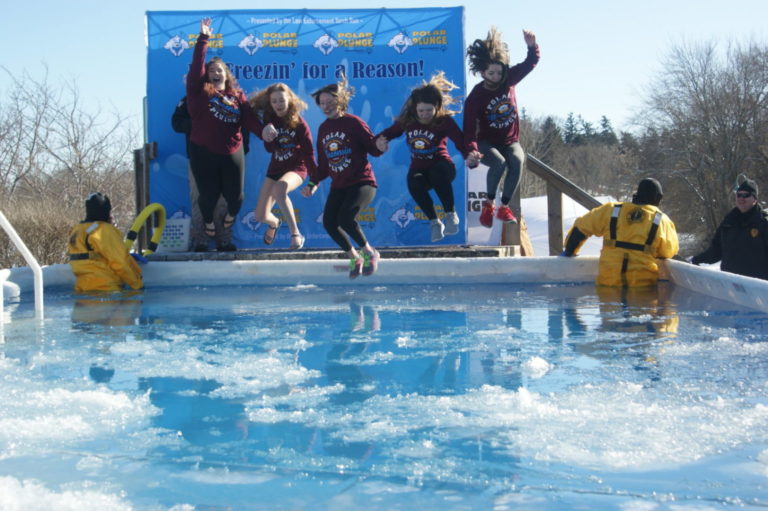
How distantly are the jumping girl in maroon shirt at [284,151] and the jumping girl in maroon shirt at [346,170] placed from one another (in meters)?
0.62

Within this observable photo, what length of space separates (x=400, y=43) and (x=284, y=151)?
2104 millimetres

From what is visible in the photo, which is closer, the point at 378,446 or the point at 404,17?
the point at 378,446

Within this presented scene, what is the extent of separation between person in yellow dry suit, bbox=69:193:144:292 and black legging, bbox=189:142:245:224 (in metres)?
1.05

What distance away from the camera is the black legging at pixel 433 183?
7.31 metres

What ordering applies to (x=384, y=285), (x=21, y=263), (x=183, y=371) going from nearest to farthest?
1. (x=183, y=371)
2. (x=384, y=285)
3. (x=21, y=263)

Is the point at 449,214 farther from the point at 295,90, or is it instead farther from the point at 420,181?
the point at 295,90

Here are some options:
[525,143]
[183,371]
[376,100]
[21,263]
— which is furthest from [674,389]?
[525,143]

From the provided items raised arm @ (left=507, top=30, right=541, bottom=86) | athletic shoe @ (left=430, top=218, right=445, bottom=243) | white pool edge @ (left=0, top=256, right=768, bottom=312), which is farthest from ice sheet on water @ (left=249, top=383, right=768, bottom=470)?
raised arm @ (left=507, top=30, right=541, bottom=86)

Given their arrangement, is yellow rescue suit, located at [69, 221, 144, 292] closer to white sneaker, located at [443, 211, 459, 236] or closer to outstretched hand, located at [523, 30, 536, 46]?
white sneaker, located at [443, 211, 459, 236]

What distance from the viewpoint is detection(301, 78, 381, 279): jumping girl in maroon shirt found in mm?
6957

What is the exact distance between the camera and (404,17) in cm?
902

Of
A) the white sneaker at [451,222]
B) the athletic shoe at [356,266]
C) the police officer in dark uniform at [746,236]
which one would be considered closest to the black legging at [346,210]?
the athletic shoe at [356,266]

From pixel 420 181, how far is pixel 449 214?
406 millimetres

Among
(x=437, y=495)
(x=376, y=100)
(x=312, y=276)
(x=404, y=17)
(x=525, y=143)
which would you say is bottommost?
(x=437, y=495)
